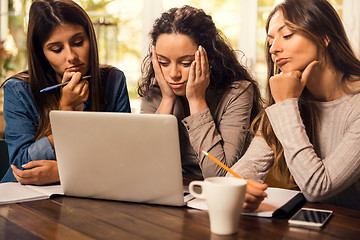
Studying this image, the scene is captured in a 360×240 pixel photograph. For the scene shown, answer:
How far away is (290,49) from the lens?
1291 mm

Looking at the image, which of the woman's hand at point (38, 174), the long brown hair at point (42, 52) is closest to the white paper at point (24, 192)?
the woman's hand at point (38, 174)

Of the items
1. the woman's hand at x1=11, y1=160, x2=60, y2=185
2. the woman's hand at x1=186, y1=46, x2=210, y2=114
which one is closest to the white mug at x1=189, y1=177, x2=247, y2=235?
the woman's hand at x1=11, y1=160, x2=60, y2=185

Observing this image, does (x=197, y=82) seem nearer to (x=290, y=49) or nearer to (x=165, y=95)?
(x=165, y=95)

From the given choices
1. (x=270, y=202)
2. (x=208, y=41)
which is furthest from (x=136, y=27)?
(x=270, y=202)

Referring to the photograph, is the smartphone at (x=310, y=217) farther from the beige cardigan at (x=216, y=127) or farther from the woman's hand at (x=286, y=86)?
the beige cardigan at (x=216, y=127)

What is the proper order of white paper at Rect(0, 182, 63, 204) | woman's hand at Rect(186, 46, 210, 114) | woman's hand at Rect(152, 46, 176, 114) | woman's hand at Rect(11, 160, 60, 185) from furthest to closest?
woman's hand at Rect(152, 46, 176, 114) → woman's hand at Rect(186, 46, 210, 114) → woman's hand at Rect(11, 160, 60, 185) → white paper at Rect(0, 182, 63, 204)

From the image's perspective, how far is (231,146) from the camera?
1491 millimetres

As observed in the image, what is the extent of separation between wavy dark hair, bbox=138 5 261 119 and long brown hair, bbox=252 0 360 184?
0.31m

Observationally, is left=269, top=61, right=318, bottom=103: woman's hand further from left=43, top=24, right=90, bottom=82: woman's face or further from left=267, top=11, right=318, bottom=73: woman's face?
left=43, top=24, right=90, bottom=82: woman's face

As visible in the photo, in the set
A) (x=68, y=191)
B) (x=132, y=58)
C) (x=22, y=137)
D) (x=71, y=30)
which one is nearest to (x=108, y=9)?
(x=132, y=58)

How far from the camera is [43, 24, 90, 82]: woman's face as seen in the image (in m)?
1.60

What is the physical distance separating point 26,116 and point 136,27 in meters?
2.01

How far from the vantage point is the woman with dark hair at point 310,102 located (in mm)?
1159

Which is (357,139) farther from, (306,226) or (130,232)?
(130,232)
